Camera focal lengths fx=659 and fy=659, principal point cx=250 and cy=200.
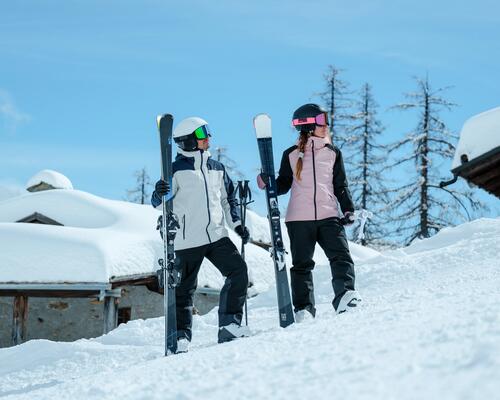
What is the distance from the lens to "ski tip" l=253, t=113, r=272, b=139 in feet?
18.7

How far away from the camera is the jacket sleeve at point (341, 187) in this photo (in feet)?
17.7

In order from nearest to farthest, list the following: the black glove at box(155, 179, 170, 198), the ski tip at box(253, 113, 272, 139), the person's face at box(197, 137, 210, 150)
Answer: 1. the black glove at box(155, 179, 170, 198)
2. the person's face at box(197, 137, 210, 150)
3. the ski tip at box(253, 113, 272, 139)

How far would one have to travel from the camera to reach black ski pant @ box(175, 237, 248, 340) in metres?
5.07

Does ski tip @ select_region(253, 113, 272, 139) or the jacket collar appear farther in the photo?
ski tip @ select_region(253, 113, 272, 139)

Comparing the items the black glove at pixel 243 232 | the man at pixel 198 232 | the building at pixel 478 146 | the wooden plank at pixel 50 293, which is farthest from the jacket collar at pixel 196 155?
the wooden plank at pixel 50 293

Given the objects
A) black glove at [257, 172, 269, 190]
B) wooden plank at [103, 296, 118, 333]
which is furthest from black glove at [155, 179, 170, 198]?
wooden plank at [103, 296, 118, 333]

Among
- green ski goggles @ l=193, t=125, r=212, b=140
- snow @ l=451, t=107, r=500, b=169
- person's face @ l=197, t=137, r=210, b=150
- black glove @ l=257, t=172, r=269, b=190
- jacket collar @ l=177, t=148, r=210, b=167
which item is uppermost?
snow @ l=451, t=107, r=500, b=169

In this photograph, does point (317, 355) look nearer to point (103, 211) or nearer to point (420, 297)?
point (420, 297)

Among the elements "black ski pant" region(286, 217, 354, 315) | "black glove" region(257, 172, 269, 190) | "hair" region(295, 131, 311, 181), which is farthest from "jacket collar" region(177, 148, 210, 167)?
"black ski pant" region(286, 217, 354, 315)

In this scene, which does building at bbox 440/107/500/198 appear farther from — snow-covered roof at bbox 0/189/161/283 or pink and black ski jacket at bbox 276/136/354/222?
snow-covered roof at bbox 0/189/161/283

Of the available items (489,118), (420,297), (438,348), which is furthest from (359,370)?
(489,118)

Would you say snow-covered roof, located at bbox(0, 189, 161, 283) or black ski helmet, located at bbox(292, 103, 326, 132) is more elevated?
black ski helmet, located at bbox(292, 103, 326, 132)

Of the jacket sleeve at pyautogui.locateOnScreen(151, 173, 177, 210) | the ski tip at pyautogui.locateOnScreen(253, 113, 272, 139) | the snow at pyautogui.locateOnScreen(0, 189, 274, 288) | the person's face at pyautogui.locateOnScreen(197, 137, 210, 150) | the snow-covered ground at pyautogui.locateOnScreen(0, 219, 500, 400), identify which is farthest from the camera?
the snow at pyautogui.locateOnScreen(0, 189, 274, 288)

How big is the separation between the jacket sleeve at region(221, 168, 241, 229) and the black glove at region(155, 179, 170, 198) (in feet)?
1.78
